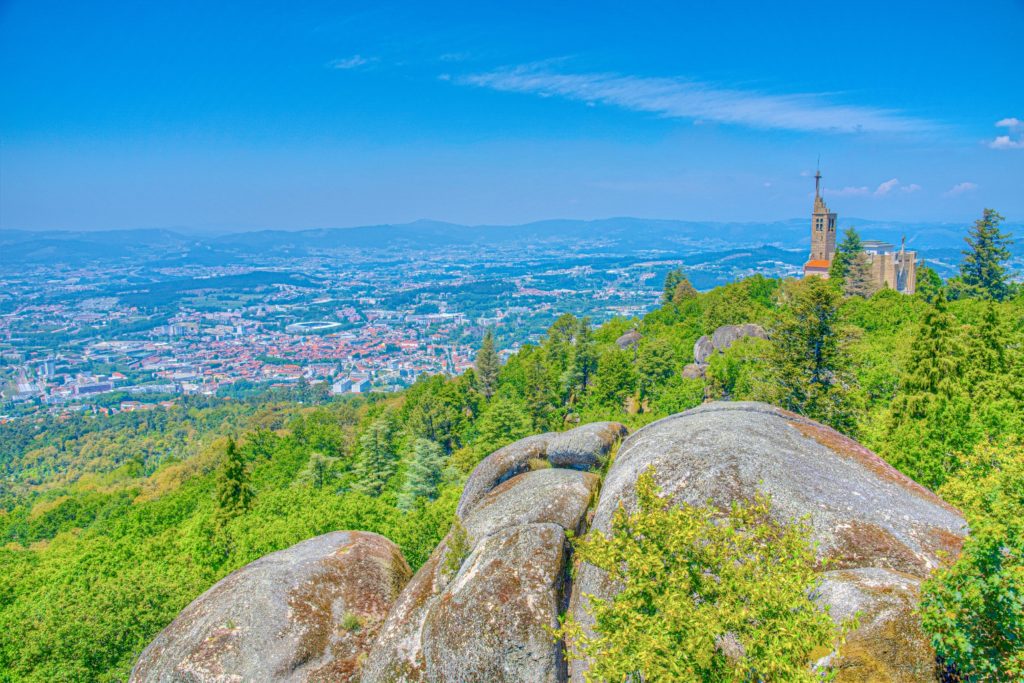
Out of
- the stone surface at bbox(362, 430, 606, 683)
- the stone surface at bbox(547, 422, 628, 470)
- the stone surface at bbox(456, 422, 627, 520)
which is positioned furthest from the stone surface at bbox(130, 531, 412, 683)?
the stone surface at bbox(547, 422, 628, 470)

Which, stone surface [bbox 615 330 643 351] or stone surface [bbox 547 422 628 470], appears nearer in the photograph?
stone surface [bbox 547 422 628 470]

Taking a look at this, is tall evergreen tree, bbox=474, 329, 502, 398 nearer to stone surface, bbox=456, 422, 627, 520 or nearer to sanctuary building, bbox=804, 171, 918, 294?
sanctuary building, bbox=804, 171, 918, 294

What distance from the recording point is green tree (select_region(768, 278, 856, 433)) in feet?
94.2

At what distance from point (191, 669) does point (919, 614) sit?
14.5 meters

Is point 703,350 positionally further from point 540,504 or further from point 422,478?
point 540,504

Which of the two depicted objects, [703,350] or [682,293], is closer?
[703,350]

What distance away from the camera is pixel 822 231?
314 feet

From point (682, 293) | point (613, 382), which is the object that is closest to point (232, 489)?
point (613, 382)

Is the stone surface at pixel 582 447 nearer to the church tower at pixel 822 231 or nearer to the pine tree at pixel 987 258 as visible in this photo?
the pine tree at pixel 987 258

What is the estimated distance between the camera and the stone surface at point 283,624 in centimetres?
1383

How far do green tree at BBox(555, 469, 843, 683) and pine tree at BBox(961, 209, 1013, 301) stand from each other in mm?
68349

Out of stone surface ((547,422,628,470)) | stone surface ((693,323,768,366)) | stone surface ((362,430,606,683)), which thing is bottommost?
stone surface ((693,323,768,366))

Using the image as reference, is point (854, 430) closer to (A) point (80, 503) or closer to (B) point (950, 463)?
(B) point (950, 463)

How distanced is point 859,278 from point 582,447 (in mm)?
69943
